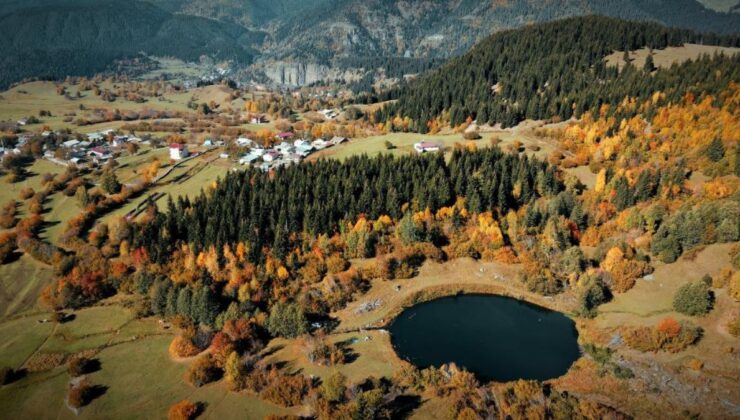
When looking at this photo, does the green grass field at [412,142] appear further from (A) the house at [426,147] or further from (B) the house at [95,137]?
(B) the house at [95,137]

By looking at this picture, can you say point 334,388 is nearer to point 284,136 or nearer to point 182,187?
point 182,187

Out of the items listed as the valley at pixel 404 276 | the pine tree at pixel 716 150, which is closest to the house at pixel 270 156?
the valley at pixel 404 276

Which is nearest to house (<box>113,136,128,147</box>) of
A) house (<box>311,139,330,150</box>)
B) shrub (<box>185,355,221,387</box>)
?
house (<box>311,139,330,150</box>)

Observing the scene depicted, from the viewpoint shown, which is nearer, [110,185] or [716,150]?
[716,150]

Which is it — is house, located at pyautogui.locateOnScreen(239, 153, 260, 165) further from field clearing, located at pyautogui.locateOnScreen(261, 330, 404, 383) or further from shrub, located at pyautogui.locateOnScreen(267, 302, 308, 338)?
field clearing, located at pyautogui.locateOnScreen(261, 330, 404, 383)

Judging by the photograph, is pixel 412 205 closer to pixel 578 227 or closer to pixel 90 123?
pixel 578 227

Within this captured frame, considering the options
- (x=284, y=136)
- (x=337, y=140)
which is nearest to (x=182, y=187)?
(x=337, y=140)
